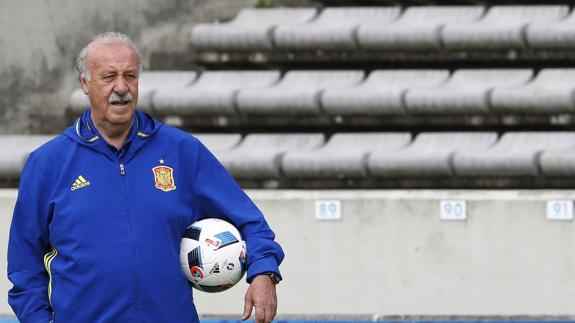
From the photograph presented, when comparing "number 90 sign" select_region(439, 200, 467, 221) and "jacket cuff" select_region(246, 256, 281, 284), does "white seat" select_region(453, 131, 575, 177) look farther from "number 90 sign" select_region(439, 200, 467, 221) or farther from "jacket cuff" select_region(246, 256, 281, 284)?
"jacket cuff" select_region(246, 256, 281, 284)

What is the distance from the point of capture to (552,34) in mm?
10055

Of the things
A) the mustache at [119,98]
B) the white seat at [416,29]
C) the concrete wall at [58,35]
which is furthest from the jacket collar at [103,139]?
the concrete wall at [58,35]

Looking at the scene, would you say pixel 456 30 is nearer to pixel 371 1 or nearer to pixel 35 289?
pixel 371 1

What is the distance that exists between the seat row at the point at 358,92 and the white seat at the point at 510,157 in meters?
0.27

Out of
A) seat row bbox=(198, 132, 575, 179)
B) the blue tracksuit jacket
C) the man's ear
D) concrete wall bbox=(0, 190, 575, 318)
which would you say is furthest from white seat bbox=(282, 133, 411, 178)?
the man's ear

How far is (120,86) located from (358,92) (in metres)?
6.03

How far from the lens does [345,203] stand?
29.2 ft

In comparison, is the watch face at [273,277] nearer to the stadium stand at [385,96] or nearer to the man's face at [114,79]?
the man's face at [114,79]

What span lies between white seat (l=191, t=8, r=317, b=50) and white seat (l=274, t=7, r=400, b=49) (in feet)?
0.38

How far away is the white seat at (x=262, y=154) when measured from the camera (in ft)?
32.4

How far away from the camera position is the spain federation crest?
438cm

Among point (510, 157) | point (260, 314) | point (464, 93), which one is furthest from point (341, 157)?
point (260, 314)

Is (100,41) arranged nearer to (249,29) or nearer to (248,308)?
(248,308)

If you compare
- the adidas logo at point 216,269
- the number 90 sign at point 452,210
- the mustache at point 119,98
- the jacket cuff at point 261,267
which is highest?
the mustache at point 119,98
